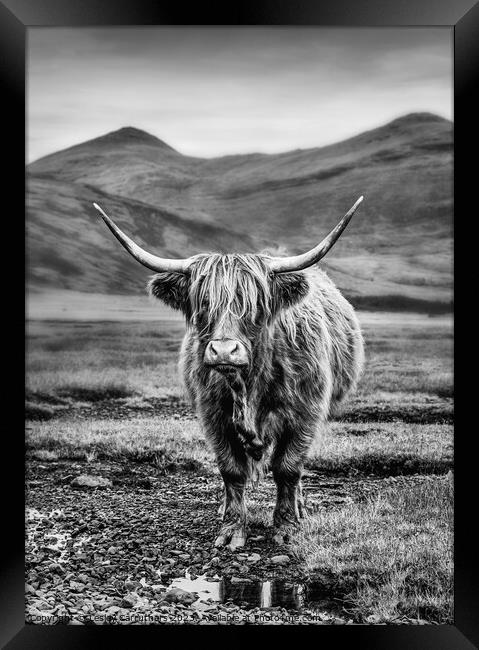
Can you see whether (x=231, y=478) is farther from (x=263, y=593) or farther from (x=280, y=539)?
(x=263, y=593)

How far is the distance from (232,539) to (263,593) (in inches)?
12.9

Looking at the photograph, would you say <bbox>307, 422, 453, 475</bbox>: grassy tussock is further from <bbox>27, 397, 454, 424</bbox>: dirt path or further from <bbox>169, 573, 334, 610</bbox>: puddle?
<bbox>169, 573, 334, 610</bbox>: puddle

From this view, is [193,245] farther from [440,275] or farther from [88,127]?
[440,275]

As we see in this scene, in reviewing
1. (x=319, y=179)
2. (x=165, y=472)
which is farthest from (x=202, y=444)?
(x=319, y=179)

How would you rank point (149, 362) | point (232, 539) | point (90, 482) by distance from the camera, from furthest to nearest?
1. point (149, 362)
2. point (90, 482)
3. point (232, 539)

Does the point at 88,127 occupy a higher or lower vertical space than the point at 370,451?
higher

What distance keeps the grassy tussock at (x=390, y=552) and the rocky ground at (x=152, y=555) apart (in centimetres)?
8

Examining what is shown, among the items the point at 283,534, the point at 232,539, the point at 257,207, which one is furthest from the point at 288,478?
the point at 257,207

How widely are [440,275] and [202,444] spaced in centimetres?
175

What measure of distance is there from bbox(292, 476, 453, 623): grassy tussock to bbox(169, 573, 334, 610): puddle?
0.11m

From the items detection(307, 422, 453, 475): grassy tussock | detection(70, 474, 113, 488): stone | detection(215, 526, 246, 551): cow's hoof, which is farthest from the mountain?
detection(215, 526, 246, 551): cow's hoof

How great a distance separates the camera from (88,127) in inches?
149

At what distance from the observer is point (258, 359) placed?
336 centimetres

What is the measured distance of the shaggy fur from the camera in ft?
10.8
